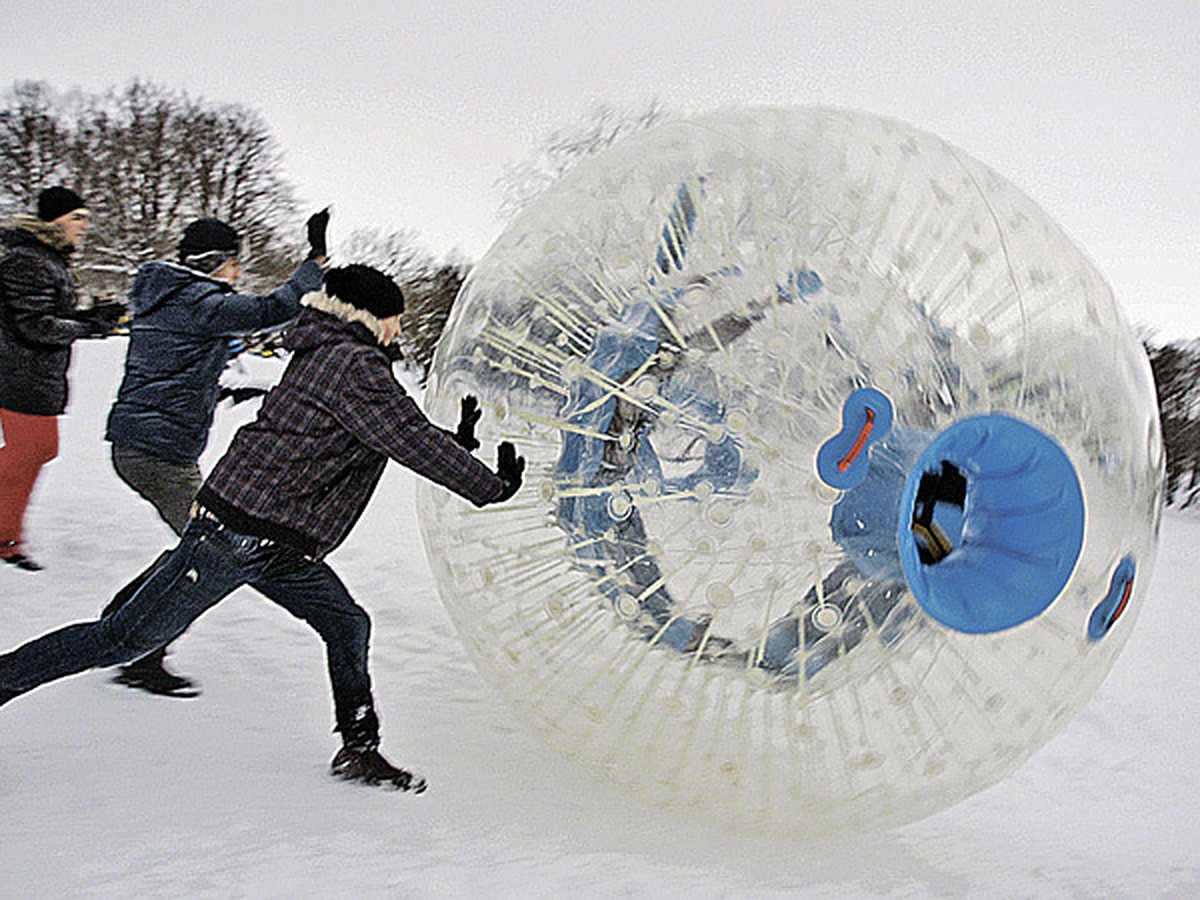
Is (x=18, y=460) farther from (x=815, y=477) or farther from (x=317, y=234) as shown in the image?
(x=815, y=477)

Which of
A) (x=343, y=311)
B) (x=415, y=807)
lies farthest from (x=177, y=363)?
(x=415, y=807)

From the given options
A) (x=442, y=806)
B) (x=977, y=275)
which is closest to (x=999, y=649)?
(x=977, y=275)

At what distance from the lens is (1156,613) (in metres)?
5.28

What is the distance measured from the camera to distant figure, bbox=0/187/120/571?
12.1 feet

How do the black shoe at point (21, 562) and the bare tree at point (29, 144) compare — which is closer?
the black shoe at point (21, 562)

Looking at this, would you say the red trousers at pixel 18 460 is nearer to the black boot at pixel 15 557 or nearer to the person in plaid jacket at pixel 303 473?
the black boot at pixel 15 557

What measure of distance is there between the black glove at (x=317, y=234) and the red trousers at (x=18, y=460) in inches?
53.9

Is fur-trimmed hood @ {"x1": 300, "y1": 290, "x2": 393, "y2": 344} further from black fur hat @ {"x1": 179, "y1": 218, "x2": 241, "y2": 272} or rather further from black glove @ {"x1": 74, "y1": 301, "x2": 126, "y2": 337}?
black glove @ {"x1": 74, "y1": 301, "x2": 126, "y2": 337}

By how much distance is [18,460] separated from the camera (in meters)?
3.90

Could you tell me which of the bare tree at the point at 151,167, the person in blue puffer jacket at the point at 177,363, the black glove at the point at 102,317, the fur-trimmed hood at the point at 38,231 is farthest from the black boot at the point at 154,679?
the bare tree at the point at 151,167

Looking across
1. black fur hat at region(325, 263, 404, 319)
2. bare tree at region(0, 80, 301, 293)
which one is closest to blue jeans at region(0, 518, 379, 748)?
black fur hat at region(325, 263, 404, 319)

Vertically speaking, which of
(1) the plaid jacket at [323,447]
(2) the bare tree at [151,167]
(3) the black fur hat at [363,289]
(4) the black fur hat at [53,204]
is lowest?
(2) the bare tree at [151,167]

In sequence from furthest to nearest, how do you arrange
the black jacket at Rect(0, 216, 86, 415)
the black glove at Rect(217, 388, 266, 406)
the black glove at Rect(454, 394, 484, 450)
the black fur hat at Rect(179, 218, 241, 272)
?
the black jacket at Rect(0, 216, 86, 415), the black glove at Rect(217, 388, 266, 406), the black fur hat at Rect(179, 218, 241, 272), the black glove at Rect(454, 394, 484, 450)

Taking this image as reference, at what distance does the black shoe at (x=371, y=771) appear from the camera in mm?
2570
